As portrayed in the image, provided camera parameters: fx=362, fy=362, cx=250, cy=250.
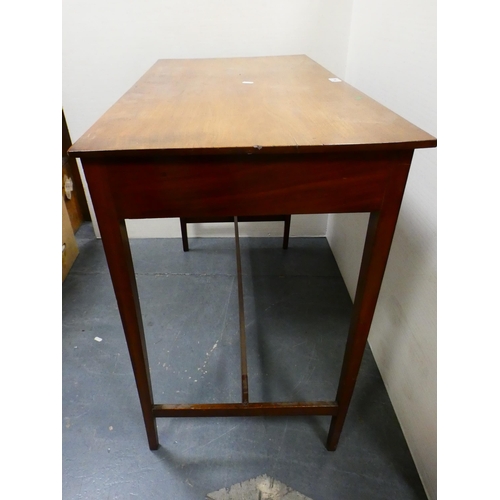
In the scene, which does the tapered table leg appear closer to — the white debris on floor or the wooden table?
the wooden table

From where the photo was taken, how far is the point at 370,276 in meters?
0.76

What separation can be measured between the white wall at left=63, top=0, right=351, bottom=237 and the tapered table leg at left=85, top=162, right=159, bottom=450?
47.9 inches

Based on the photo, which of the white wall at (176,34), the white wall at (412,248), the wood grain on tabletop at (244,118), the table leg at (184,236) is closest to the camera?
the wood grain on tabletop at (244,118)

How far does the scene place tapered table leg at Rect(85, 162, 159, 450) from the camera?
2.03 ft

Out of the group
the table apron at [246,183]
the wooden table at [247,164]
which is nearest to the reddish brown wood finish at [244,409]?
the wooden table at [247,164]

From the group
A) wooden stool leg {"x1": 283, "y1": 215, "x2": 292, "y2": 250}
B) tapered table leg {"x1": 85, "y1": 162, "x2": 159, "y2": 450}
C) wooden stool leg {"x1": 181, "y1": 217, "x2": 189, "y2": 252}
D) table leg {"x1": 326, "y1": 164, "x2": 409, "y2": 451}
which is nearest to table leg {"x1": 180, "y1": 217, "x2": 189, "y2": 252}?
wooden stool leg {"x1": 181, "y1": 217, "x2": 189, "y2": 252}

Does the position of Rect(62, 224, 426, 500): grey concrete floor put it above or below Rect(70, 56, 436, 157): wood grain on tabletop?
below

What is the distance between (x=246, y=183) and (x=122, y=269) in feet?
1.04

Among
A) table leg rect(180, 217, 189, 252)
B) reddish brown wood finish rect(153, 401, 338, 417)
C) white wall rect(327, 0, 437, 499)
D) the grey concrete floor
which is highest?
white wall rect(327, 0, 437, 499)

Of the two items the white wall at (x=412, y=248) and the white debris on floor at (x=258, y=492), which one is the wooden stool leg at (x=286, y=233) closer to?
the white wall at (x=412, y=248)

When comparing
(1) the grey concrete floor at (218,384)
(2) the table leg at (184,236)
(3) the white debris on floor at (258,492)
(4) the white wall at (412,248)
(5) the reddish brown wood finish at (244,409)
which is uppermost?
(4) the white wall at (412,248)

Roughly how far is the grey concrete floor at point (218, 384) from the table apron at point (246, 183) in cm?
77

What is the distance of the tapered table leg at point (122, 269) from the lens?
62 centimetres
